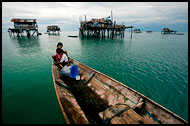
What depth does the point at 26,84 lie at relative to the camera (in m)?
6.87

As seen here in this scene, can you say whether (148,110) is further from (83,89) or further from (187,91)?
(187,91)

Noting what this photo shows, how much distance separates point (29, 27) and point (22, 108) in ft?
153

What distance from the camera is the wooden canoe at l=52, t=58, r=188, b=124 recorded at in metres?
3.06

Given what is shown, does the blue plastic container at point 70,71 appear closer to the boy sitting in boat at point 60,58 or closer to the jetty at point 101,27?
the boy sitting in boat at point 60,58

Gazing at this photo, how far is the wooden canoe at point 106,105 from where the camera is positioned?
3.06 m

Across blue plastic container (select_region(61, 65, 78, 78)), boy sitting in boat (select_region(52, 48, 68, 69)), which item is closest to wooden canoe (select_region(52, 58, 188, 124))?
blue plastic container (select_region(61, 65, 78, 78))

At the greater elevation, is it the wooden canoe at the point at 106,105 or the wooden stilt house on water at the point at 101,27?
the wooden stilt house on water at the point at 101,27

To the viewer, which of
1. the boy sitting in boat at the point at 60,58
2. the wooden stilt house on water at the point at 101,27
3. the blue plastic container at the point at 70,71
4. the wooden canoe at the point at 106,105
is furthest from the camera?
the wooden stilt house on water at the point at 101,27

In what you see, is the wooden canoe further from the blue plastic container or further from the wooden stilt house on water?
the wooden stilt house on water

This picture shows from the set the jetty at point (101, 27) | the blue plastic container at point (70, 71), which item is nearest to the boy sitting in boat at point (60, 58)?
the blue plastic container at point (70, 71)

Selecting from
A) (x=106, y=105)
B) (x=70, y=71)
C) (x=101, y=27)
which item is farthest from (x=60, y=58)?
(x=101, y=27)

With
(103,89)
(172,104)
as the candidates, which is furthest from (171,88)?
(103,89)

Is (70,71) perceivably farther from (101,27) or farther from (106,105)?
(101,27)

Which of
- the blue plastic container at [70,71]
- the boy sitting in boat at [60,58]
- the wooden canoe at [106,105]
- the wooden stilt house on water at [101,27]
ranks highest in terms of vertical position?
the wooden stilt house on water at [101,27]
